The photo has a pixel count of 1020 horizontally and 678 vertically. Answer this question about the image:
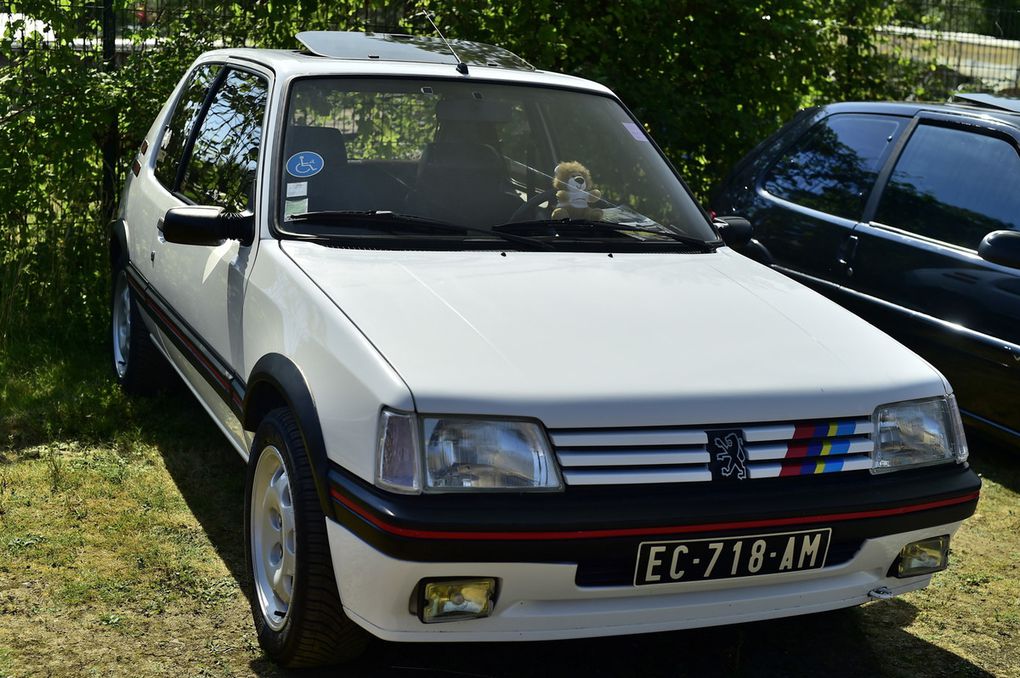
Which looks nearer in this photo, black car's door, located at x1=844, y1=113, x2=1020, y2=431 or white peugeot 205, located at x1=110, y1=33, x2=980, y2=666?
white peugeot 205, located at x1=110, y1=33, x2=980, y2=666

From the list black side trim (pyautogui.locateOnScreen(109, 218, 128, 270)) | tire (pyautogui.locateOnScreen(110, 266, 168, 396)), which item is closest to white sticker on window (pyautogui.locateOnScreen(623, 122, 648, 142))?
tire (pyautogui.locateOnScreen(110, 266, 168, 396))

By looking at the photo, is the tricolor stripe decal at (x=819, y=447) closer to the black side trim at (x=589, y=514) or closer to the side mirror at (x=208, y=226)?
the black side trim at (x=589, y=514)

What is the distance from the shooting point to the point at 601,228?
413 centimetres

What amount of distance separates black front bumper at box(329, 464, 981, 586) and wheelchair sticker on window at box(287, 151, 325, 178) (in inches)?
51.4

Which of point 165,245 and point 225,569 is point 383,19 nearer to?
point 165,245

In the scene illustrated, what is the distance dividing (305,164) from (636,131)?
140 cm

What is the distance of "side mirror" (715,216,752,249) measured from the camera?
452cm

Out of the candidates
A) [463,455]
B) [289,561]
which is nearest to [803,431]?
[463,455]

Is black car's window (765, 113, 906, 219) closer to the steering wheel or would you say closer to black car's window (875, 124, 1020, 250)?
black car's window (875, 124, 1020, 250)

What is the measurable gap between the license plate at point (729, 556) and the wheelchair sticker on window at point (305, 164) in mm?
1771

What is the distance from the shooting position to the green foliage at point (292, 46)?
6.98 metres

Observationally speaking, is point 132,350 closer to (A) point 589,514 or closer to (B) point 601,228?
(B) point 601,228

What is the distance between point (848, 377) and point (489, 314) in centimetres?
97

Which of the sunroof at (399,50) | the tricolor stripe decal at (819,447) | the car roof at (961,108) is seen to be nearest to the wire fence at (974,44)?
the car roof at (961,108)
